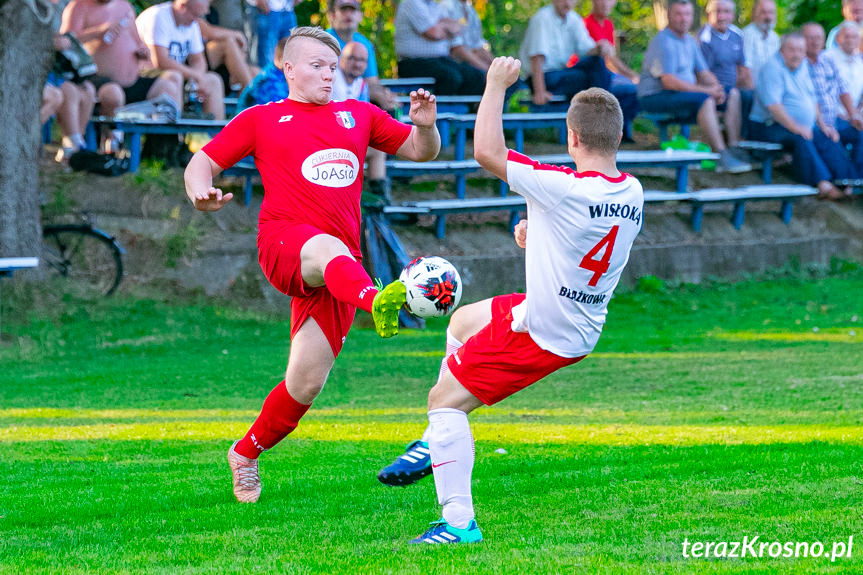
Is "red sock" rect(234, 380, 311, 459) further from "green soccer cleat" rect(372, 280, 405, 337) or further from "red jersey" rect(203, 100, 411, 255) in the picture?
"green soccer cleat" rect(372, 280, 405, 337)

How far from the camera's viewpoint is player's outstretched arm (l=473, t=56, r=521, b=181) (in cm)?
457

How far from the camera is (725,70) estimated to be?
16.9 m

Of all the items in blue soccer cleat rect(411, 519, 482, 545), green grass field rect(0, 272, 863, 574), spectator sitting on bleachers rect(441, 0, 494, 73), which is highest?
spectator sitting on bleachers rect(441, 0, 494, 73)

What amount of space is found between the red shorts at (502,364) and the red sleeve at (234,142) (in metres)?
1.52

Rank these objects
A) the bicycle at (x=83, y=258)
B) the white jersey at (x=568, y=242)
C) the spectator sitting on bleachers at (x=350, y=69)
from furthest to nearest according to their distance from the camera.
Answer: the bicycle at (x=83, y=258) < the spectator sitting on bleachers at (x=350, y=69) < the white jersey at (x=568, y=242)

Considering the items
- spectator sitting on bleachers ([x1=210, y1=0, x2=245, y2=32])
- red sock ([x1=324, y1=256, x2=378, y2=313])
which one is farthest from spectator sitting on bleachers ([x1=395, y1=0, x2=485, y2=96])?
red sock ([x1=324, y1=256, x2=378, y2=313])

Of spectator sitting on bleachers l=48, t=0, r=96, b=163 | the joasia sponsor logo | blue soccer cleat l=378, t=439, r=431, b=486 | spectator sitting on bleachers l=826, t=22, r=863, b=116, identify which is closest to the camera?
blue soccer cleat l=378, t=439, r=431, b=486

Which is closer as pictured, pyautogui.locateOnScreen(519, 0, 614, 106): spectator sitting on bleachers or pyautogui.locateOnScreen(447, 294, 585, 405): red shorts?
pyautogui.locateOnScreen(447, 294, 585, 405): red shorts

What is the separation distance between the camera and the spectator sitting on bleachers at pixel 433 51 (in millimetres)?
15172

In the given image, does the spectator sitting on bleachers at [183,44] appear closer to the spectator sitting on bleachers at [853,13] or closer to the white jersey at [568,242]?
the spectator sitting on bleachers at [853,13]

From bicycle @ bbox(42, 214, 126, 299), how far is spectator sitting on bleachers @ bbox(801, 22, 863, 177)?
9741 mm

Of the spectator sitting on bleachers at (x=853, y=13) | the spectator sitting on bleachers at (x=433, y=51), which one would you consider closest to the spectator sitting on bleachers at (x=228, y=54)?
the spectator sitting on bleachers at (x=433, y=51)

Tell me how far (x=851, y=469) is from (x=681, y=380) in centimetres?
372

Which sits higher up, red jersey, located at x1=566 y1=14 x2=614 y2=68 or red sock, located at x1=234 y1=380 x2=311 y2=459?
red jersey, located at x1=566 y1=14 x2=614 y2=68
